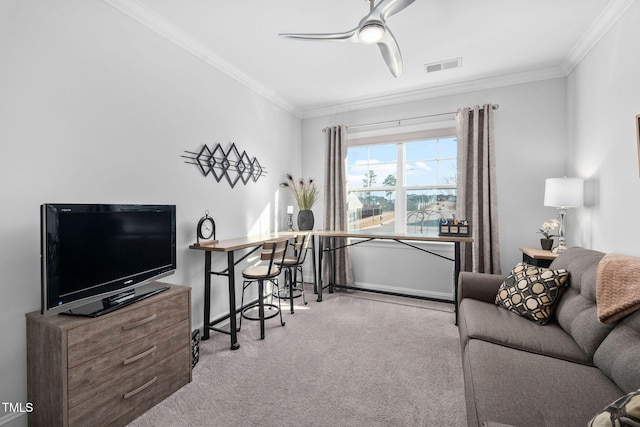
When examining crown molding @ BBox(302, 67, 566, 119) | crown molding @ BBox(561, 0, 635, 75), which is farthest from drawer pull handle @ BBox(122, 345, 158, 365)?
crown molding @ BBox(561, 0, 635, 75)

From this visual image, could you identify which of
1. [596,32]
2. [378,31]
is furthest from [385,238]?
[596,32]

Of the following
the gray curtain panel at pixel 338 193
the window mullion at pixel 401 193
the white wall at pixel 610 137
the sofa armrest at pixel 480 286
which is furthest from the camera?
the gray curtain panel at pixel 338 193

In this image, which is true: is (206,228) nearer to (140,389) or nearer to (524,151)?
(140,389)

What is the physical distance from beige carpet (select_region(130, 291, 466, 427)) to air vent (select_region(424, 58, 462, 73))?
8.90 feet

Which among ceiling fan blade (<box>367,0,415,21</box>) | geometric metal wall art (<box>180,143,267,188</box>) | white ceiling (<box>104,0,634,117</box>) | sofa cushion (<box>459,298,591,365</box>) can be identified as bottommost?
sofa cushion (<box>459,298,591,365</box>)

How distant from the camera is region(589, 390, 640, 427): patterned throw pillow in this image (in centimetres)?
72

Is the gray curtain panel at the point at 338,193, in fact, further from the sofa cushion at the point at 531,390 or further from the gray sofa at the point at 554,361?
the sofa cushion at the point at 531,390

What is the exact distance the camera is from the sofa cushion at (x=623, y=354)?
119 cm

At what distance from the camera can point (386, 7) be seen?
5.51 ft

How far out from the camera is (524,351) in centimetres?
162

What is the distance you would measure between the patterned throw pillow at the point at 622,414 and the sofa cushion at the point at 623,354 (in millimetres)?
590

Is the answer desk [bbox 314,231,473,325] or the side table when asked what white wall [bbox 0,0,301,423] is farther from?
the side table

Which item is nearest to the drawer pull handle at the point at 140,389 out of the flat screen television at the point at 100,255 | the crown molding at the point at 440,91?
the flat screen television at the point at 100,255

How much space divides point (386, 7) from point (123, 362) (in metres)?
2.50
